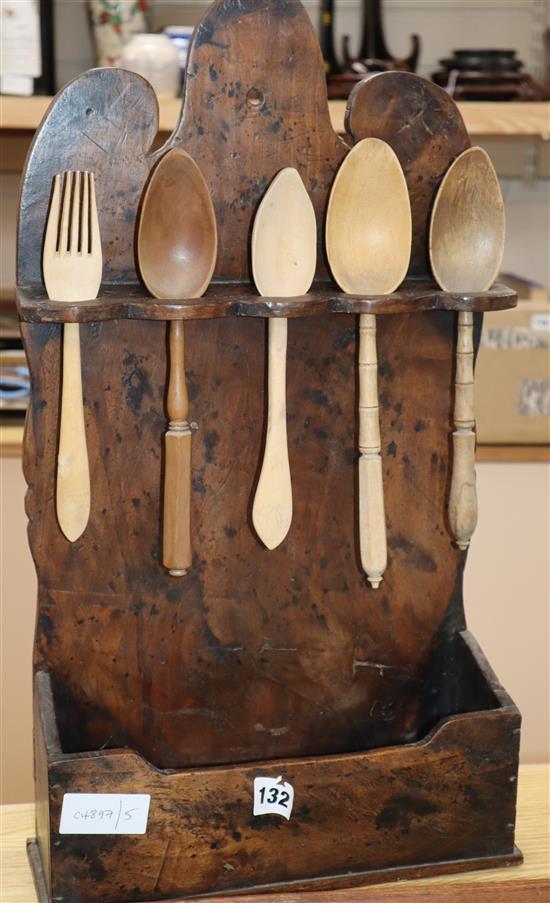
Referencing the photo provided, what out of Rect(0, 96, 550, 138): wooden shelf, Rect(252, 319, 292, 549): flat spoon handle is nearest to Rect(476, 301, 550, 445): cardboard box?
Rect(0, 96, 550, 138): wooden shelf

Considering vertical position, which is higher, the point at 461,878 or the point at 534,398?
the point at 534,398

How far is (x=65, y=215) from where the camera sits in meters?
0.91

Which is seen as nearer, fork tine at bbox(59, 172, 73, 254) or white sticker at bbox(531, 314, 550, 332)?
fork tine at bbox(59, 172, 73, 254)

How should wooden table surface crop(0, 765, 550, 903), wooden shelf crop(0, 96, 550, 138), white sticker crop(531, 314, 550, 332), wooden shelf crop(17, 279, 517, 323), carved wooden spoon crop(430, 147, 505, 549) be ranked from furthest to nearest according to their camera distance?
white sticker crop(531, 314, 550, 332) → wooden shelf crop(0, 96, 550, 138) → carved wooden spoon crop(430, 147, 505, 549) → wooden shelf crop(17, 279, 517, 323) → wooden table surface crop(0, 765, 550, 903)

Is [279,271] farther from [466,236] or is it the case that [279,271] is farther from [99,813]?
[99,813]

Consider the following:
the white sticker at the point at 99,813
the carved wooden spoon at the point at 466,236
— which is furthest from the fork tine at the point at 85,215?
the white sticker at the point at 99,813

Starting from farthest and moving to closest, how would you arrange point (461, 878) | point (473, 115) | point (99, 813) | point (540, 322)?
point (540, 322) → point (473, 115) → point (461, 878) → point (99, 813)

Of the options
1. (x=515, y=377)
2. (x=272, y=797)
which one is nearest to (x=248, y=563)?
(x=272, y=797)

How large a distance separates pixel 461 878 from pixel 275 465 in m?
0.40

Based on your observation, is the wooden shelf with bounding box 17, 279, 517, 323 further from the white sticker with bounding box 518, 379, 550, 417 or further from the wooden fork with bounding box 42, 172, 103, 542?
the white sticker with bounding box 518, 379, 550, 417

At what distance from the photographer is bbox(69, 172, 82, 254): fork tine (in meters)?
0.91

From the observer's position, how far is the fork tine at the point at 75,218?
909 millimetres

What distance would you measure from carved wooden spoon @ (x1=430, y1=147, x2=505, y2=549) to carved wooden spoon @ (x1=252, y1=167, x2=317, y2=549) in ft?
0.39

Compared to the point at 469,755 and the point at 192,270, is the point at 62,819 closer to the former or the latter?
the point at 469,755
